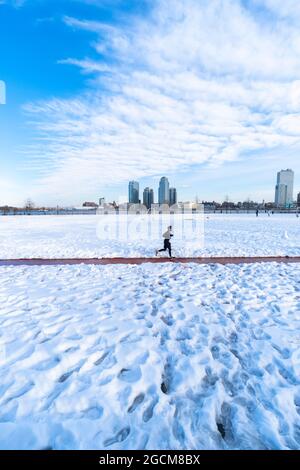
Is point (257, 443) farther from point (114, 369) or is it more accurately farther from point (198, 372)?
point (114, 369)

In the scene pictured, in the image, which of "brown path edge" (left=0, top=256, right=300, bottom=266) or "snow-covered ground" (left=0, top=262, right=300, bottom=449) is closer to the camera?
"snow-covered ground" (left=0, top=262, right=300, bottom=449)

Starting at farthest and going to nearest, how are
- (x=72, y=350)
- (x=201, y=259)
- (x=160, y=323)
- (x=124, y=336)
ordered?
(x=201, y=259)
(x=160, y=323)
(x=124, y=336)
(x=72, y=350)

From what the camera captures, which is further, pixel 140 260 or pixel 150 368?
pixel 140 260

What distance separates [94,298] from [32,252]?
7.45 m

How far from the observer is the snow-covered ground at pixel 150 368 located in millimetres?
2305

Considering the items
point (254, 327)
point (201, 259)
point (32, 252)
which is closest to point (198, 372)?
point (254, 327)

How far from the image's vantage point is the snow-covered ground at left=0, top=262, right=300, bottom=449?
90.7 inches

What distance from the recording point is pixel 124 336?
3900mm

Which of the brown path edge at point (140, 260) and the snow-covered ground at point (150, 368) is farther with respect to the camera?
the brown path edge at point (140, 260)

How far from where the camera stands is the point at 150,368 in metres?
3.16

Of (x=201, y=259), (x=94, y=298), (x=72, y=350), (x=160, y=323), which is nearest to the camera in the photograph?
(x=72, y=350)

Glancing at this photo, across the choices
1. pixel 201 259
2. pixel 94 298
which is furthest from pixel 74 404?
pixel 201 259
